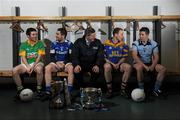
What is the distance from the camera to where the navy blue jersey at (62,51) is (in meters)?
5.93

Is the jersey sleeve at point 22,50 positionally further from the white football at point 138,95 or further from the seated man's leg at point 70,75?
the white football at point 138,95

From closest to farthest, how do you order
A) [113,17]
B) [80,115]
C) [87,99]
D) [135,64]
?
[80,115]
[87,99]
[135,64]
[113,17]

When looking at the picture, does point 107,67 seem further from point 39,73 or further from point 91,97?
point 39,73

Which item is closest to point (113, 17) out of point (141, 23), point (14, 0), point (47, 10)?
point (141, 23)

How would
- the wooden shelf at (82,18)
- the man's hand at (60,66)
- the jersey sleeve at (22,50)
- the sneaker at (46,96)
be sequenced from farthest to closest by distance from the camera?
the wooden shelf at (82,18) < the jersey sleeve at (22,50) < the man's hand at (60,66) < the sneaker at (46,96)

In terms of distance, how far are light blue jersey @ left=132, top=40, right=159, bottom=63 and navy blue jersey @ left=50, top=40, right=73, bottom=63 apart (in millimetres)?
964

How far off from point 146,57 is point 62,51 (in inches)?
49.0

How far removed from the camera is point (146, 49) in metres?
5.91

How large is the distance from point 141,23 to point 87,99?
212cm

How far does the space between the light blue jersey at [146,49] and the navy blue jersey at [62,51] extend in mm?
964

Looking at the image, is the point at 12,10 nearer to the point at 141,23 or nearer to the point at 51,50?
the point at 51,50

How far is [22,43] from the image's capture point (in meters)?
5.98

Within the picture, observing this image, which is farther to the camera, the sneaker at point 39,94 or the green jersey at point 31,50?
the green jersey at point 31,50

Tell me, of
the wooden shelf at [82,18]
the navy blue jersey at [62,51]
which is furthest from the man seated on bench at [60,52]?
the wooden shelf at [82,18]
